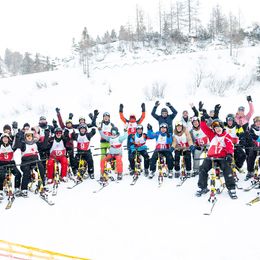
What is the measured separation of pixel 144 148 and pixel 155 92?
15499 mm

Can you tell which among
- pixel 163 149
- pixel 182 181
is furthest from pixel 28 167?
pixel 182 181

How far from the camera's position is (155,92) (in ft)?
82.2

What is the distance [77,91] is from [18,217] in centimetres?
2437

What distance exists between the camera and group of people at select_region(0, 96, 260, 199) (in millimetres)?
8102

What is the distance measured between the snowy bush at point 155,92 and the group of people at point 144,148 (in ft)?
45.8

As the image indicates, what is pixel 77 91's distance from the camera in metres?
30.8

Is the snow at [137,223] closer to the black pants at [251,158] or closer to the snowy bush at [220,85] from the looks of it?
the black pants at [251,158]

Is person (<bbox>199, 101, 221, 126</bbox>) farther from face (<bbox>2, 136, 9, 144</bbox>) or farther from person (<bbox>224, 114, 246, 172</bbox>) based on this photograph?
face (<bbox>2, 136, 9, 144</bbox>)

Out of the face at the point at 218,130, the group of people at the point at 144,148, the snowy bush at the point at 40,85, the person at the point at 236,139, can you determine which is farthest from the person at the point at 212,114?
the snowy bush at the point at 40,85

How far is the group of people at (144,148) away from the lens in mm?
8102

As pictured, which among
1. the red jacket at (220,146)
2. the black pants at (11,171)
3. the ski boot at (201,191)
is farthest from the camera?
the black pants at (11,171)

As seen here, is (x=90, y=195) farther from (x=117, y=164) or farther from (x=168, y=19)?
(x=168, y=19)

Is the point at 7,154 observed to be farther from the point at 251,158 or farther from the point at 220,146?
the point at 251,158

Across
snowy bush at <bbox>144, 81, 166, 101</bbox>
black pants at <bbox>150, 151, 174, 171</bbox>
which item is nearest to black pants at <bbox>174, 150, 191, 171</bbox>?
black pants at <bbox>150, 151, 174, 171</bbox>
